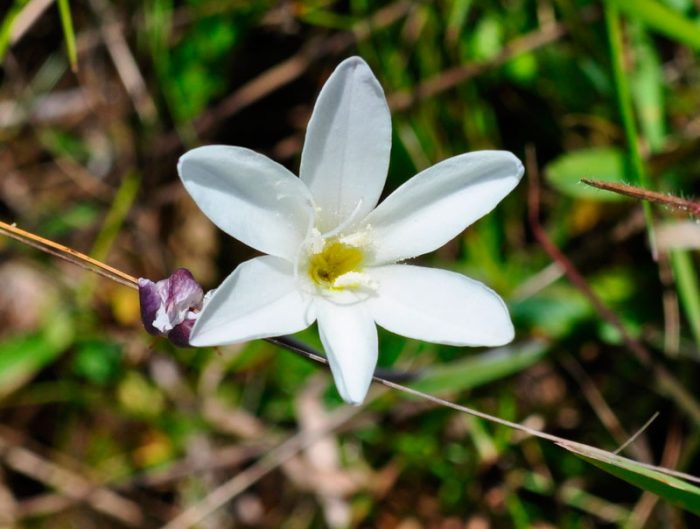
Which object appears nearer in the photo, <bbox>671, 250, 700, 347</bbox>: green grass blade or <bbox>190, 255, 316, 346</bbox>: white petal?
<bbox>190, 255, 316, 346</bbox>: white petal

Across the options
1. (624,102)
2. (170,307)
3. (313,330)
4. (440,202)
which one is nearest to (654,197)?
(440,202)

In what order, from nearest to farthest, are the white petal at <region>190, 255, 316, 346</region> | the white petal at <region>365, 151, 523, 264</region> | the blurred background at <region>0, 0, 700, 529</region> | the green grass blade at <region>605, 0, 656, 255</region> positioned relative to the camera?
1. the white petal at <region>190, 255, 316, 346</region>
2. the white petal at <region>365, 151, 523, 264</region>
3. the green grass blade at <region>605, 0, 656, 255</region>
4. the blurred background at <region>0, 0, 700, 529</region>

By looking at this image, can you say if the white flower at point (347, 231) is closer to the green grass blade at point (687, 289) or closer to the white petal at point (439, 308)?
the white petal at point (439, 308)

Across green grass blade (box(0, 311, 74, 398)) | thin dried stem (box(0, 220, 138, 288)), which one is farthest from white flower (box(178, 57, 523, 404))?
green grass blade (box(0, 311, 74, 398))

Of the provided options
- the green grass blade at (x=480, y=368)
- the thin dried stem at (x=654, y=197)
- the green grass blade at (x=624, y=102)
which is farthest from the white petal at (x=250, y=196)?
the green grass blade at (x=624, y=102)

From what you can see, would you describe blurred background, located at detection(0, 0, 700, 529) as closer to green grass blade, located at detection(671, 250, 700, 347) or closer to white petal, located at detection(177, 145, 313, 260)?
green grass blade, located at detection(671, 250, 700, 347)

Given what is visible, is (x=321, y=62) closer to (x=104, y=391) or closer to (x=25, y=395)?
(x=104, y=391)

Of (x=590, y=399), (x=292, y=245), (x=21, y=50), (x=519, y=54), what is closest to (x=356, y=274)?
(x=292, y=245)
